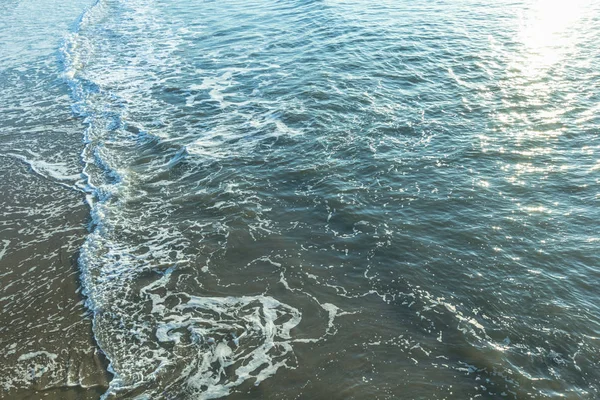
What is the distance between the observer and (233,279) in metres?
11.1

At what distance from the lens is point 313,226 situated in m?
12.6

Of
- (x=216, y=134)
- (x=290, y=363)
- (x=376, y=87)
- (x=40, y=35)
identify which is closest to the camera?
(x=290, y=363)

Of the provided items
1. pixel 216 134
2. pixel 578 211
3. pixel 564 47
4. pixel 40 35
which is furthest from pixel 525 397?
pixel 40 35

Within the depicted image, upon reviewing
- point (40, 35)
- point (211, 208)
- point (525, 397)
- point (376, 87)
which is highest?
point (40, 35)

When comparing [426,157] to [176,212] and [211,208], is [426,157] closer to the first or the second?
[211,208]

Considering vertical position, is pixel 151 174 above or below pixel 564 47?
below

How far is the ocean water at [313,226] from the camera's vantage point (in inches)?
347

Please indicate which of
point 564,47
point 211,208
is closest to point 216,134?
point 211,208

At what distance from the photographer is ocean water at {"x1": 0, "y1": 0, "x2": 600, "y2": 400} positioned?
28.9ft

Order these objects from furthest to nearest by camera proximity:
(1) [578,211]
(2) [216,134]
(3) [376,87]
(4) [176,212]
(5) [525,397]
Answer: (3) [376,87] < (2) [216,134] < (4) [176,212] < (1) [578,211] < (5) [525,397]

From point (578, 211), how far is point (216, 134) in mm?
13722

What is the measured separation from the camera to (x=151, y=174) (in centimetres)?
1583

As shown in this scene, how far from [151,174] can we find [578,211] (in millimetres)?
14408

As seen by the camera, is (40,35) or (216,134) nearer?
(216,134)
